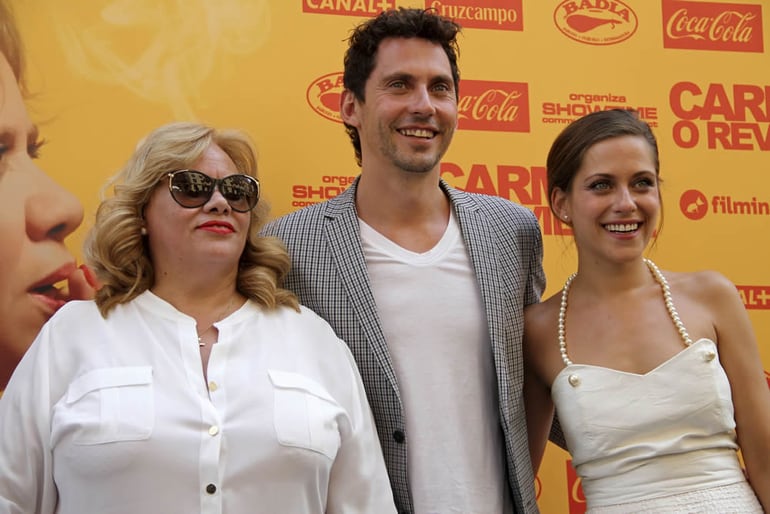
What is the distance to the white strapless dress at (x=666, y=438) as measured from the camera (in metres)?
2.10

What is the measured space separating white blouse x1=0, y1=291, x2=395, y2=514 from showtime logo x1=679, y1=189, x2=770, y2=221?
169 cm

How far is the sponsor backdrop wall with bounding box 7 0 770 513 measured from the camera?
9.20 ft

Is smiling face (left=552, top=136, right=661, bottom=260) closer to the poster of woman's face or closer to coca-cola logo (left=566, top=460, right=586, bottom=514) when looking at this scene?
coca-cola logo (left=566, top=460, right=586, bottom=514)

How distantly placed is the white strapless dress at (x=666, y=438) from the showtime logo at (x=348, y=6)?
1.55 metres

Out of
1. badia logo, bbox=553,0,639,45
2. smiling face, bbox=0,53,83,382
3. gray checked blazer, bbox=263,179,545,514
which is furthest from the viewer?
badia logo, bbox=553,0,639,45

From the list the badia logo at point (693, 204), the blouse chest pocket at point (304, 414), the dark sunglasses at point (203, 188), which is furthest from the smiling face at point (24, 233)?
the badia logo at point (693, 204)

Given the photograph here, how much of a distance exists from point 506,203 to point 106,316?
120 cm

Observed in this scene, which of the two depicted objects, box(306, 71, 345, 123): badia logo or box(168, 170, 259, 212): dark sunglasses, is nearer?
box(168, 170, 259, 212): dark sunglasses

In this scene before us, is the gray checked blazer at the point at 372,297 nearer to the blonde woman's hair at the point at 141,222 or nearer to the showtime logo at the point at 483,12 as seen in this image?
the blonde woman's hair at the point at 141,222

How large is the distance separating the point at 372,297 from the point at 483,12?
1353 mm

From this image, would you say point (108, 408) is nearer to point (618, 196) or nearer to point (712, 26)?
point (618, 196)

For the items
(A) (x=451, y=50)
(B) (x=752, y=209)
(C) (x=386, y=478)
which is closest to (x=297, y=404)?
(C) (x=386, y=478)

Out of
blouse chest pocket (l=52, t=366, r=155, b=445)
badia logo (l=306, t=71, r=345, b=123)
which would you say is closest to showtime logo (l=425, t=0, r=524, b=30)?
badia logo (l=306, t=71, r=345, b=123)

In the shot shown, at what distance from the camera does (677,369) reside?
2.16 m
